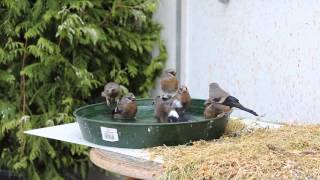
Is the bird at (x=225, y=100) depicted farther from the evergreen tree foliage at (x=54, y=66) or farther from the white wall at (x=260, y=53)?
the evergreen tree foliage at (x=54, y=66)

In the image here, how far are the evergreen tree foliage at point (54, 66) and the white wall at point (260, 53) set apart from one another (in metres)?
0.36

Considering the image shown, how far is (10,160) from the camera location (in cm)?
342

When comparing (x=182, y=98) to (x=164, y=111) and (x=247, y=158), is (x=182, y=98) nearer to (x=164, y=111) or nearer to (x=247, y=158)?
(x=164, y=111)

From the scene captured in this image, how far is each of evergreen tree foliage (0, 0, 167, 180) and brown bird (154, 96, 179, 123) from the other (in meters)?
1.20

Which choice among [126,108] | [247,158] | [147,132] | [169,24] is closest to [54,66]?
A: [169,24]

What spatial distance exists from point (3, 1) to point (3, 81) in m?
0.45

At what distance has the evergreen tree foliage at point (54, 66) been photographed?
3264 millimetres

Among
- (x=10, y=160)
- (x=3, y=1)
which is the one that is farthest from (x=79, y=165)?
(x=3, y=1)

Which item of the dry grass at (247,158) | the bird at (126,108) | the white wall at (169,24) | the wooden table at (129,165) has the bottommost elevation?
the wooden table at (129,165)

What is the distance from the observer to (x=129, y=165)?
1.90 m

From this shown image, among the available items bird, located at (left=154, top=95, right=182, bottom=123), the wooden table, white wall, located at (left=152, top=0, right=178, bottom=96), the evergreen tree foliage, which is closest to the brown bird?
bird, located at (left=154, top=95, right=182, bottom=123)

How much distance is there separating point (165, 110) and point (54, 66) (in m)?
1.39

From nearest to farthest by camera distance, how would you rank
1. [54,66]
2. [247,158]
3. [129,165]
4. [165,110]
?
[247,158] < [129,165] < [165,110] < [54,66]

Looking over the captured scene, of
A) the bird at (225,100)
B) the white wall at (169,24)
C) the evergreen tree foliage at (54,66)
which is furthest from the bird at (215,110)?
the white wall at (169,24)
